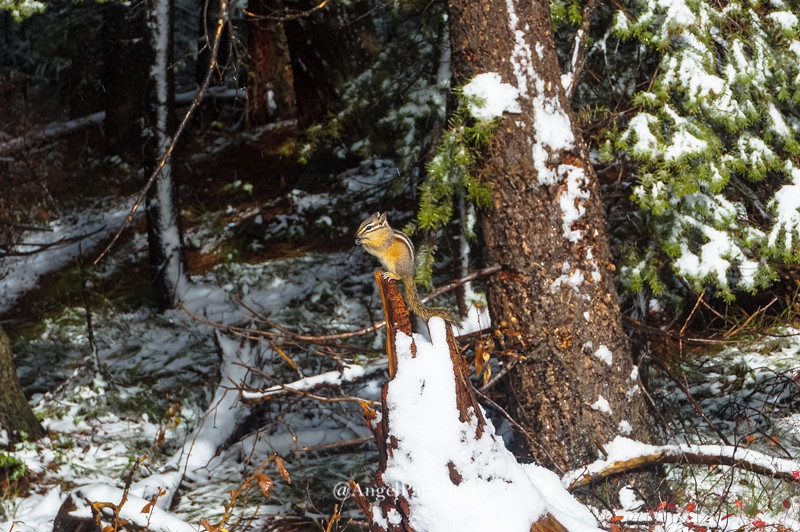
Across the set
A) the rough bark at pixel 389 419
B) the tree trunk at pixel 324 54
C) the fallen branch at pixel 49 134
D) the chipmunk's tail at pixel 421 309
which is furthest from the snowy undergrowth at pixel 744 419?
the fallen branch at pixel 49 134

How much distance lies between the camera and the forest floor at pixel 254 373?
461 cm

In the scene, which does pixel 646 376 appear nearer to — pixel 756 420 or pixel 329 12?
pixel 756 420

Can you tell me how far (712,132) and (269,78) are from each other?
8.72 metres

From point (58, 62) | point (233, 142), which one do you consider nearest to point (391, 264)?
point (233, 142)

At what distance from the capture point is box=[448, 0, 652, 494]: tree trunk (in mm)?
4102

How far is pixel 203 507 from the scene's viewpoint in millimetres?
4887

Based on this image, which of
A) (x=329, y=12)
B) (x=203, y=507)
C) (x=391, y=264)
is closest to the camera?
(x=391, y=264)

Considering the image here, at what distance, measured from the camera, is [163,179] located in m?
7.20

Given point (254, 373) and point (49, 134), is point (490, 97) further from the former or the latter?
point (49, 134)

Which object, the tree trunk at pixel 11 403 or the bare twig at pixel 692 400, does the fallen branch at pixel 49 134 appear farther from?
the bare twig at pixel 692 400

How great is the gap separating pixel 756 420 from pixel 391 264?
3.01 metres

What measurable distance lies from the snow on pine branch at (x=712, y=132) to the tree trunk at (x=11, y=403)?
452 centimetres

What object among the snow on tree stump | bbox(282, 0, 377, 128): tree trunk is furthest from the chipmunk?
bbox(282, 0, 377, 128): tree trunk

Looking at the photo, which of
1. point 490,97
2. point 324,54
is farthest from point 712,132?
point 324,54
